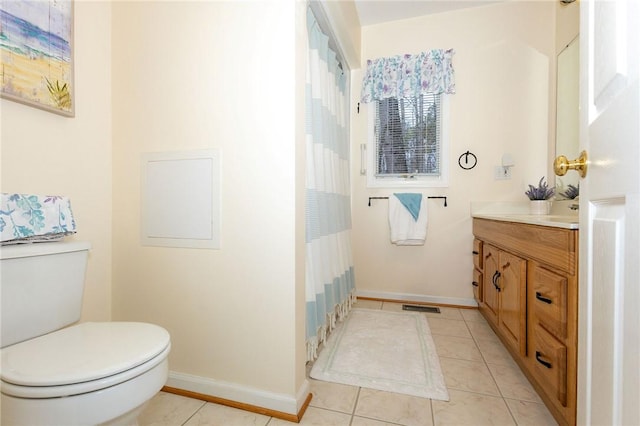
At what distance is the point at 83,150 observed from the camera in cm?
135

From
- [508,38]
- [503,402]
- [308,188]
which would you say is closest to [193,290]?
[308,188]

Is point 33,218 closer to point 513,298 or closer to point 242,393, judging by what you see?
point 242,393

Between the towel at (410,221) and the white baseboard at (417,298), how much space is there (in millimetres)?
519

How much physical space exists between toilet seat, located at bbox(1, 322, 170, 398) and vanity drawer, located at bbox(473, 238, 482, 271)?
221 centimetres

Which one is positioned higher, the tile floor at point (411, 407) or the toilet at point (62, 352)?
the toilet at point (62, 352)

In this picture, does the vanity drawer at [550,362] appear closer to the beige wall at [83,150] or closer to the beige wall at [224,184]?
the beige wall at [224,184]

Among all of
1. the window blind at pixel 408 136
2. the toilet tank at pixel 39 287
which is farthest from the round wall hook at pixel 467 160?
the toilet tank at pixel 39 287

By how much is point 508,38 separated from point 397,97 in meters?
1.00

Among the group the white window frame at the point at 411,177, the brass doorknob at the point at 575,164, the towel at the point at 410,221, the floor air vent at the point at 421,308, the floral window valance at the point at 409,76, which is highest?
the floral window valance at the point at 409,76

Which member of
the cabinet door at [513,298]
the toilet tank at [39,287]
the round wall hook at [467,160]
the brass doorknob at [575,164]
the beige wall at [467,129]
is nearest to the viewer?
the brass doorknob at [575,164]

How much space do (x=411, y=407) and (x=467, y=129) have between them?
2.21 m

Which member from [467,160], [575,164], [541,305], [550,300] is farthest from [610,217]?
[467,160]

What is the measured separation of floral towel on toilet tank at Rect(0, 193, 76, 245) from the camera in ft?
3.16

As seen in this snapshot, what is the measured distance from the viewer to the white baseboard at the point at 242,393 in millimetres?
1197
